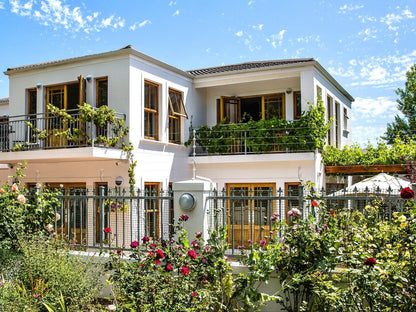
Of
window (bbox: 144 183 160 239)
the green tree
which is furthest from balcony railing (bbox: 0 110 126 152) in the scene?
the green tree

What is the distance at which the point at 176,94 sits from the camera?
51.4 ft

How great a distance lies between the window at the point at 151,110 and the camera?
14260 millimetres

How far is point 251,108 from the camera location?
1720 cm

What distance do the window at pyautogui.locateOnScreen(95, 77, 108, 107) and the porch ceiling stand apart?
6.30 feet

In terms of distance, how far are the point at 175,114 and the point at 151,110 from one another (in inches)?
41.7

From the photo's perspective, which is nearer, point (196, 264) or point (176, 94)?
point (196, 264)

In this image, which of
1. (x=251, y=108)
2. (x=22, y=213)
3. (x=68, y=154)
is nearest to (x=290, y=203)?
(x=22, y=213)

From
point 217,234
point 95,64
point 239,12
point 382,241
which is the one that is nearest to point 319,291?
point 382,241

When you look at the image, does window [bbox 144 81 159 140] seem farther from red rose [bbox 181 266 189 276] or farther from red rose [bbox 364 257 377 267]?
red rose [bbox 364 257 377 267]

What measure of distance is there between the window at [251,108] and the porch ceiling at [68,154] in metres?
5.39

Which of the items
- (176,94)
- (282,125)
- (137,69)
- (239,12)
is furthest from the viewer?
(176,94)

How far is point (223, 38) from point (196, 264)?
19.9 ft

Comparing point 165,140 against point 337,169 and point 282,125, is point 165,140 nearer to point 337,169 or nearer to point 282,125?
point 282,125

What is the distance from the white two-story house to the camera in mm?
13445
